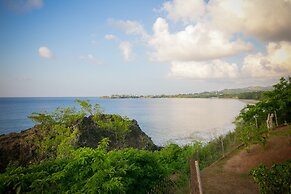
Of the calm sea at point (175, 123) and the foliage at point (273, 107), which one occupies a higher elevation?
the foliage at point (273, 107)

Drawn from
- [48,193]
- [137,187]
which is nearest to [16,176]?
[48,193]

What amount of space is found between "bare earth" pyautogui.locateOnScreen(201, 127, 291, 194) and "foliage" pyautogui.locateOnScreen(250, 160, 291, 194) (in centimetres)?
352

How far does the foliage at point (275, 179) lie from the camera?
9383 mm

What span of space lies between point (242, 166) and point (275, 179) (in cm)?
765

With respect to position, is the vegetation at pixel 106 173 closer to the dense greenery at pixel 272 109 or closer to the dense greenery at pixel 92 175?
the dense greenery at pixel 92 175

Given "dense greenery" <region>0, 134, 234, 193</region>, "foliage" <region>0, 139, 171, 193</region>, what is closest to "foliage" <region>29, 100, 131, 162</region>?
"dense greenery" <region>0, 134, 234, 193</region>

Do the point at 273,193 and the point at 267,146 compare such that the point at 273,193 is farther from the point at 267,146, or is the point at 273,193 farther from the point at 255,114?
the point at 255,114

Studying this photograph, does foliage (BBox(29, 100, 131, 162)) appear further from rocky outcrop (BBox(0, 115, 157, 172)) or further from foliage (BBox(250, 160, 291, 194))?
foliage (BBox(250, 160, 291, 194))

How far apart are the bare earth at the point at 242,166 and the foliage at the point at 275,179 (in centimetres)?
352

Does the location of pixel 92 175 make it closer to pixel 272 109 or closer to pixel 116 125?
pixel 116 125

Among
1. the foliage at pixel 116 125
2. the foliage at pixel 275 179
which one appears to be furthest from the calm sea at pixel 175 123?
the foliage at pixel 275 179

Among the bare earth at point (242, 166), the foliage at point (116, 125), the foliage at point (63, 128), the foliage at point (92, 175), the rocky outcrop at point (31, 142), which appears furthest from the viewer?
the foliage at point (116, 125)

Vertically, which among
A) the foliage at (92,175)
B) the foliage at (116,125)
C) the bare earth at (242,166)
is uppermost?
the foliage at (92,175)

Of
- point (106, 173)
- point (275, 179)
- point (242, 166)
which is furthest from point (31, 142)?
point (275, 179)
